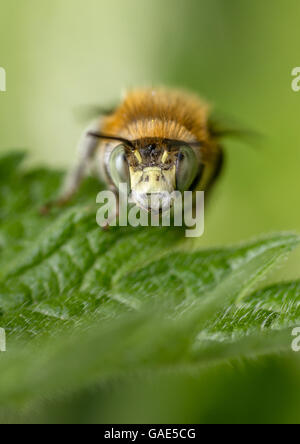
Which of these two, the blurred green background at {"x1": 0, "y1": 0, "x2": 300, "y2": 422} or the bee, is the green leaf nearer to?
the bee

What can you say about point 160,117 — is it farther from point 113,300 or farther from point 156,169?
point 113,300

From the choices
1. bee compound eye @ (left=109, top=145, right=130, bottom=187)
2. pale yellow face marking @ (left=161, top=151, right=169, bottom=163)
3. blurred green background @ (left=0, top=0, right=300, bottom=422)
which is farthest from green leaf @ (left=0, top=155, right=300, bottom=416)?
blurred green background @ (left=0, top=0, right=300, bottom=422)

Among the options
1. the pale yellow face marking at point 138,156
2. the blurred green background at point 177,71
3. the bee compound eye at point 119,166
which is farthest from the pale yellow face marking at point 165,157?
the blurred green background at point 177,71

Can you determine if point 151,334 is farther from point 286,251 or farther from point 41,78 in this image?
point 41,78

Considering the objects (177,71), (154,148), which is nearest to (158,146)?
(154,148)

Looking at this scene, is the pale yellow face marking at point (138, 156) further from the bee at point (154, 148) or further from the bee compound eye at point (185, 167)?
the bee compound eye at point (185, 167)

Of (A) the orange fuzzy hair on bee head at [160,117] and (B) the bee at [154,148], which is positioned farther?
(A) the orange fuzzy hair on bee head at [160,117]

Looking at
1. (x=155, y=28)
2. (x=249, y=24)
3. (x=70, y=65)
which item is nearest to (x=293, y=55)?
(x=249, y=24)

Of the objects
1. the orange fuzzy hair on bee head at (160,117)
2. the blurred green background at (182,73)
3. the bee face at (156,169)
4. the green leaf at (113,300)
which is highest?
the blurred green background at (182,73)
